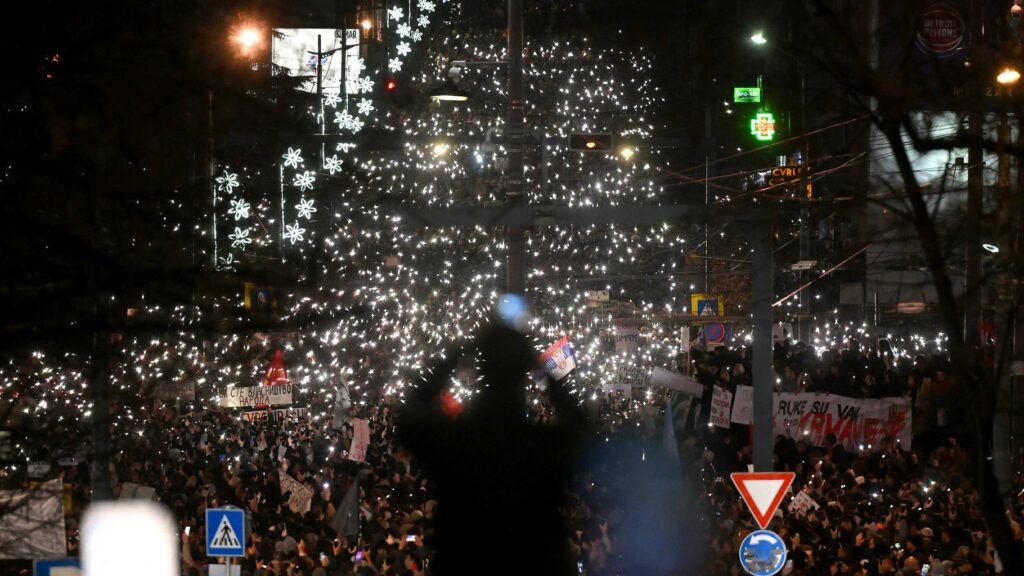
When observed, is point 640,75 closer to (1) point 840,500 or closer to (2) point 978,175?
(1) point 840,500

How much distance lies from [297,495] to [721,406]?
800cm

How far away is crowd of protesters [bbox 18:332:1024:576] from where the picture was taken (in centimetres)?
1381

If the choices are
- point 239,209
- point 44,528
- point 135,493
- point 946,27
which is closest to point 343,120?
point 135,493

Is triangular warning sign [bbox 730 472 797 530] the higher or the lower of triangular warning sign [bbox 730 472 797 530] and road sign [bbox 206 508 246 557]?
the higher

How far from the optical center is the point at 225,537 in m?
13.4

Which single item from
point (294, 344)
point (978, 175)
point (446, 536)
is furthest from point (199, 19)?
point (978, 175)

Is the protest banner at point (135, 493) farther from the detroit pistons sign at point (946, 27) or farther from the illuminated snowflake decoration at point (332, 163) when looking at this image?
the detroit pistons sign at point (946, 27)

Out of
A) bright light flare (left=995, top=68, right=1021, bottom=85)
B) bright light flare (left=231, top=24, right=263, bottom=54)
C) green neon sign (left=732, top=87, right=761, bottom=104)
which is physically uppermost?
green neon sign (left=732, top=87, right=761, bottom=104)

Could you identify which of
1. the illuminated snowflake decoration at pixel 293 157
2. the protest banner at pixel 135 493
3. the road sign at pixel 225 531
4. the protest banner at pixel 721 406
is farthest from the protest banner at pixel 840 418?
the illuminated snowflake decoration at pixel 293 157

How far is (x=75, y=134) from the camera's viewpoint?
199 inches

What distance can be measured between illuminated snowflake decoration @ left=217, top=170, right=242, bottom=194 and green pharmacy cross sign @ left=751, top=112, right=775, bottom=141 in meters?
11.0

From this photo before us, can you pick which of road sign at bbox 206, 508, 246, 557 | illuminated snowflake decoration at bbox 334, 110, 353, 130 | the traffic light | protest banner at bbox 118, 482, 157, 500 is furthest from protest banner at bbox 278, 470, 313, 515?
the traffic light

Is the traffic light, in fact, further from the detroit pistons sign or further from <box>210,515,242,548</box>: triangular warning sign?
<box>210,515,242,548</box>: triangular warning sign

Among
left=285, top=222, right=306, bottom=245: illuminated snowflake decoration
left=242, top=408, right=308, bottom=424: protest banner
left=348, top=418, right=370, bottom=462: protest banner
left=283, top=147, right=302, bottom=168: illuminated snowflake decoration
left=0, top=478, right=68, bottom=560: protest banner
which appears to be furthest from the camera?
left=242, top=408, right=308, bottom=424: protest banner
